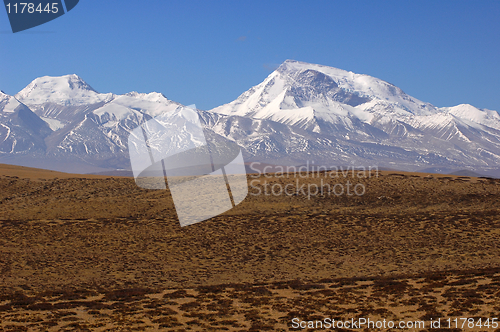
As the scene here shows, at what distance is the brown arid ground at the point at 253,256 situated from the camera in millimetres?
18719

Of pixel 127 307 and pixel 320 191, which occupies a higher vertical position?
pixel 320 191

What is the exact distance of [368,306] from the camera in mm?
19203

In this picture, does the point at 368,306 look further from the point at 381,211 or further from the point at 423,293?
the point at 381,211

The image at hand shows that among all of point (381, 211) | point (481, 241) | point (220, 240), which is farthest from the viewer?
point (381, 211)

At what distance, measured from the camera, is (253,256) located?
3097cm

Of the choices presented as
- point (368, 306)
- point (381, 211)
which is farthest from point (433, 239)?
point (368, 306)

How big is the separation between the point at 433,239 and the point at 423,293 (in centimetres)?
1308

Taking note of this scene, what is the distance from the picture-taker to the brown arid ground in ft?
61.4
